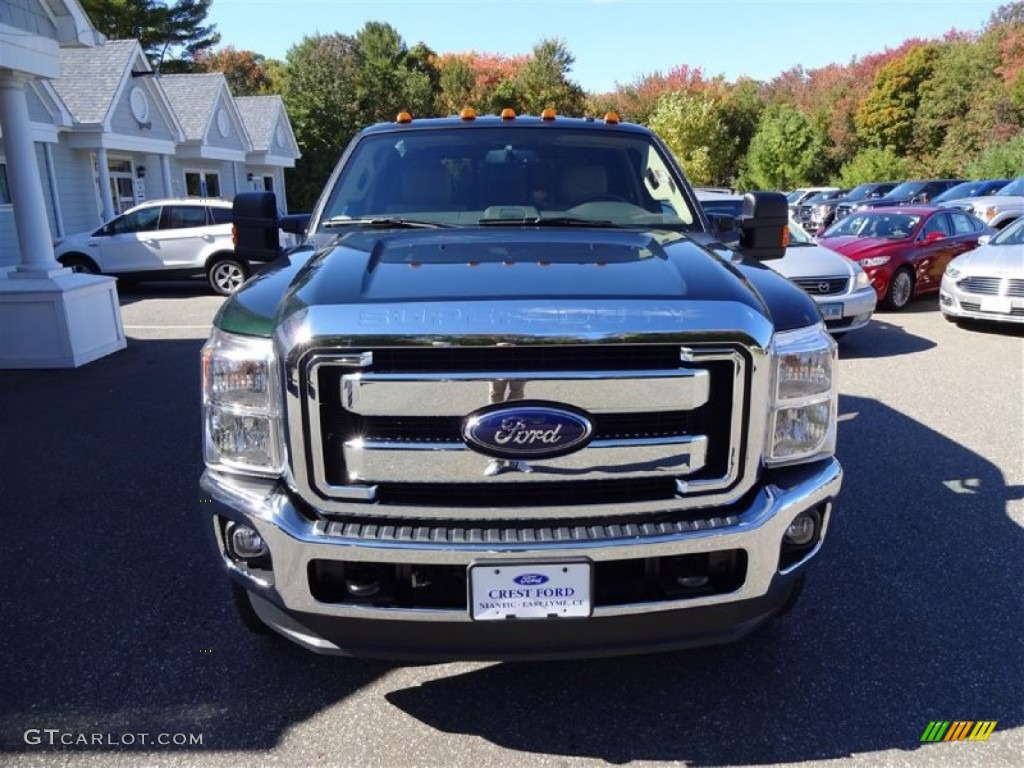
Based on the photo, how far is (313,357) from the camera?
2139 millimetres

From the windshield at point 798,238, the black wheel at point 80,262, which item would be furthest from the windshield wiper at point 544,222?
the black wheel at point 80,262

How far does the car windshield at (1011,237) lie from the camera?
10312mm

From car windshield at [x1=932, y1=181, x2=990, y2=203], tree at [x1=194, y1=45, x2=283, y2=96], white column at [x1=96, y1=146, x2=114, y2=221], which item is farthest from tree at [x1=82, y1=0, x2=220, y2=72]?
car windshield at [x1=932, y1=181, x2=990, y2=203]

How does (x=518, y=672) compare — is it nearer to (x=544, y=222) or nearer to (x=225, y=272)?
(x=544, y=222)

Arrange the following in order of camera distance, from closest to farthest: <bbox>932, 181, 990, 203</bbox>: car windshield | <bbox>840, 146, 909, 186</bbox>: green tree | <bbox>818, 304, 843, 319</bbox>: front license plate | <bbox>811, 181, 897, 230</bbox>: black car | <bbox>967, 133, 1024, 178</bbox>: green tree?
<bbox>818, 304, 843, 319</bbox>: front license plate, <bbox>932, 181, 990, 203</bbox>: car windshield, <bbox>811, 181, 897, 230</bbox>: black car, <bbox>967, 133, 1024, 178</bbox>: green tree, <bbox>840, 146, 909, 186</bbox>: green tree

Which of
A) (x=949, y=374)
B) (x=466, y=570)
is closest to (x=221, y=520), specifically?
(x=466, y=570)

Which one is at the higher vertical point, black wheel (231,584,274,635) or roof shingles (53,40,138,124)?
roof shingles (53,40,138,124)

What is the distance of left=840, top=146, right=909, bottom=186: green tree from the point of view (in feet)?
138

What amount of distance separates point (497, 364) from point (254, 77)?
6956 centimetres

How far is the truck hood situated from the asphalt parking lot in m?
1.34

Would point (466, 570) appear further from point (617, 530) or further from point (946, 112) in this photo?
point (946, 112)

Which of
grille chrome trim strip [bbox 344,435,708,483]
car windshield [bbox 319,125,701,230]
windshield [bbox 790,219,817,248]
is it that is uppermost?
car windshield [bbox 319,125,701,230]

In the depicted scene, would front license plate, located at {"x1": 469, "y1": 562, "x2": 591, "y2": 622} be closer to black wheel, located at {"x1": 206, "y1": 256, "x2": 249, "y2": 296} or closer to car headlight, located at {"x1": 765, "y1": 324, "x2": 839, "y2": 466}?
car headlight, located at {"x1": 765, "y1": 324, "x2": 839, "y2": 466}

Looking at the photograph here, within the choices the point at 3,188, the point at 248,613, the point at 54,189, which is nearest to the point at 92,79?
the point at 54,189
